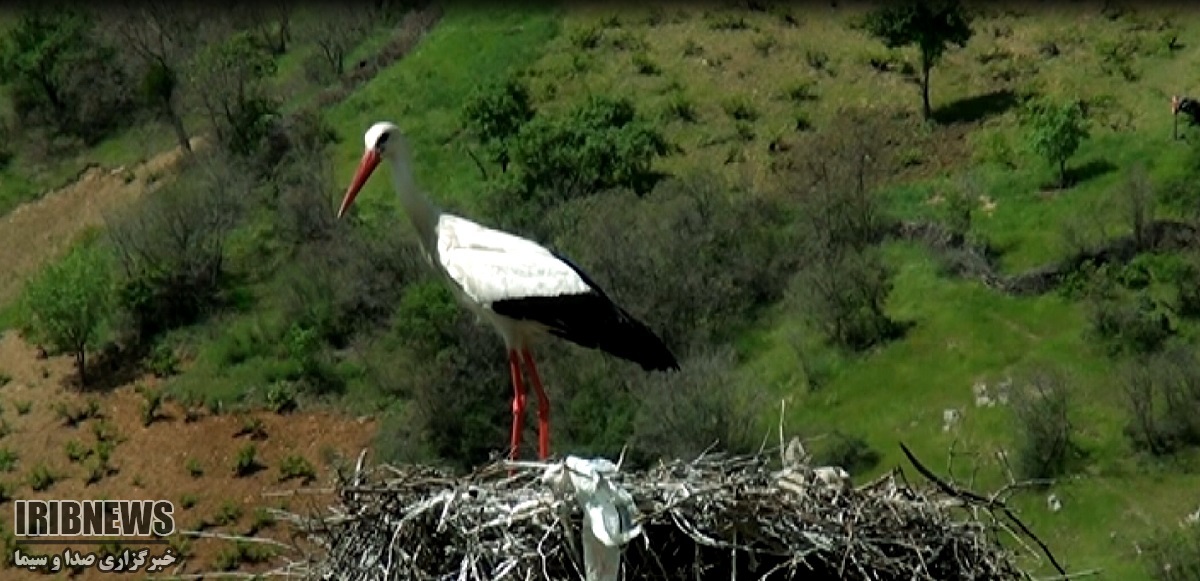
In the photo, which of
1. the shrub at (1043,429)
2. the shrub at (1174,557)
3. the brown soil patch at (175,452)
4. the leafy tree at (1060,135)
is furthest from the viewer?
the leafy tree at (1060,135)

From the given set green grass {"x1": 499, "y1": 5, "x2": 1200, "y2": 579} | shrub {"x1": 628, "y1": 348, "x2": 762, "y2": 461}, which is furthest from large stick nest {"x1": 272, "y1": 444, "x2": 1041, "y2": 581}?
shrub {"x1": 628, "y1": 348, "x2": 762, "y2": 461}

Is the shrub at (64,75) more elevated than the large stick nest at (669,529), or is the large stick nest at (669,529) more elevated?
the large stick nest at (669,529)

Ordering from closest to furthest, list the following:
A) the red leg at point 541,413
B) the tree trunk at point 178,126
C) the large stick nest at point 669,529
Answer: the large stick nest at point 669,529, the red leg at point 541,413, the tree trunk at point 178,126

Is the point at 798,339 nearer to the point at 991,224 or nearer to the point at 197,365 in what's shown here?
the point at 991,224

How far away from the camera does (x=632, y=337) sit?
39.0ft

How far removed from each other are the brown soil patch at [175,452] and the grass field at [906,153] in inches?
42.1

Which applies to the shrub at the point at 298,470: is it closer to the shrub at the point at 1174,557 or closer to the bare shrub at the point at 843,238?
the bare shrub at the point at 843,238

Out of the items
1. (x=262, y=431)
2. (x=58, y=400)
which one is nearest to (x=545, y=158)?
(x=262, y=431)

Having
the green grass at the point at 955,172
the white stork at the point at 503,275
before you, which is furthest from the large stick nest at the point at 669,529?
the green grass at the point at 955,172

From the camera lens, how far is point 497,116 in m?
47.1

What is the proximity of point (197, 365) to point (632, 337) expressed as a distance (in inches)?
1342

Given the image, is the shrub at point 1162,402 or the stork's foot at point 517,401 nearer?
the stork's foot at point 517,401

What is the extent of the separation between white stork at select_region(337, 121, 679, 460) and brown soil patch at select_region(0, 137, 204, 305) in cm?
4042

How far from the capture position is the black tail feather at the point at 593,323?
1154 centimetres
